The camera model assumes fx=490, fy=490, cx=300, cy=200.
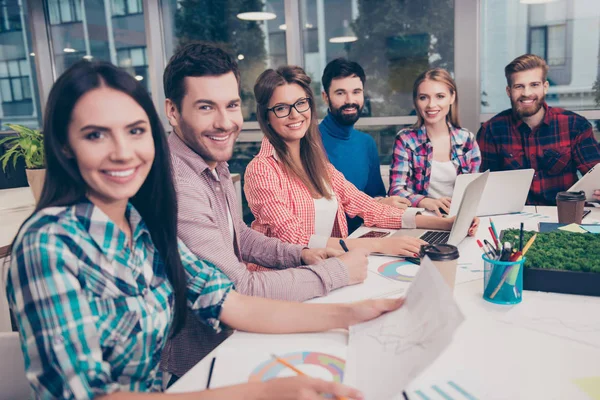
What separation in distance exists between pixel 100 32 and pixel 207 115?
3693mm

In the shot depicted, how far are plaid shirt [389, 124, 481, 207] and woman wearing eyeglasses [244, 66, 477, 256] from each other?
0.51 m

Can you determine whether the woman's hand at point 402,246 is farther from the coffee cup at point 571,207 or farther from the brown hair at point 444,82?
the brown hair at point 444,82

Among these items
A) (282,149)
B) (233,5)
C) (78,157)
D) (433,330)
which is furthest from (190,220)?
(233,5)

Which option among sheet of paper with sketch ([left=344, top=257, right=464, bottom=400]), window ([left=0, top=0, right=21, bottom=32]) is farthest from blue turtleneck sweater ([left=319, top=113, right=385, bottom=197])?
window ([left=0, top=0, right=21, bottom=32])

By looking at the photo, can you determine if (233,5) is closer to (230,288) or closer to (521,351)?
(230,288)

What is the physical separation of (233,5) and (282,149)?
8.09 ft

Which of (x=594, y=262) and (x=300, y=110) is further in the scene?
(x=300, y=110)

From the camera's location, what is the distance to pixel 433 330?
702 millimetres

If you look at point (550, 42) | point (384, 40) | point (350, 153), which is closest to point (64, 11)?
point (384, 40)

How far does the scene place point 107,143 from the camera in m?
0.86

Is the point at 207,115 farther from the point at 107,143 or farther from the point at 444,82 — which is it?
the point at 444,82

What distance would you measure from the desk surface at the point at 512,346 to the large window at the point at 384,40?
2.42m

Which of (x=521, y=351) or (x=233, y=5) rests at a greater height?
(x=233, y=5)

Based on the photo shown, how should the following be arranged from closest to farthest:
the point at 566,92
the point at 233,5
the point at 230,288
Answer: the point at 230,288 < the point at 566,92 < the point at 233,5
